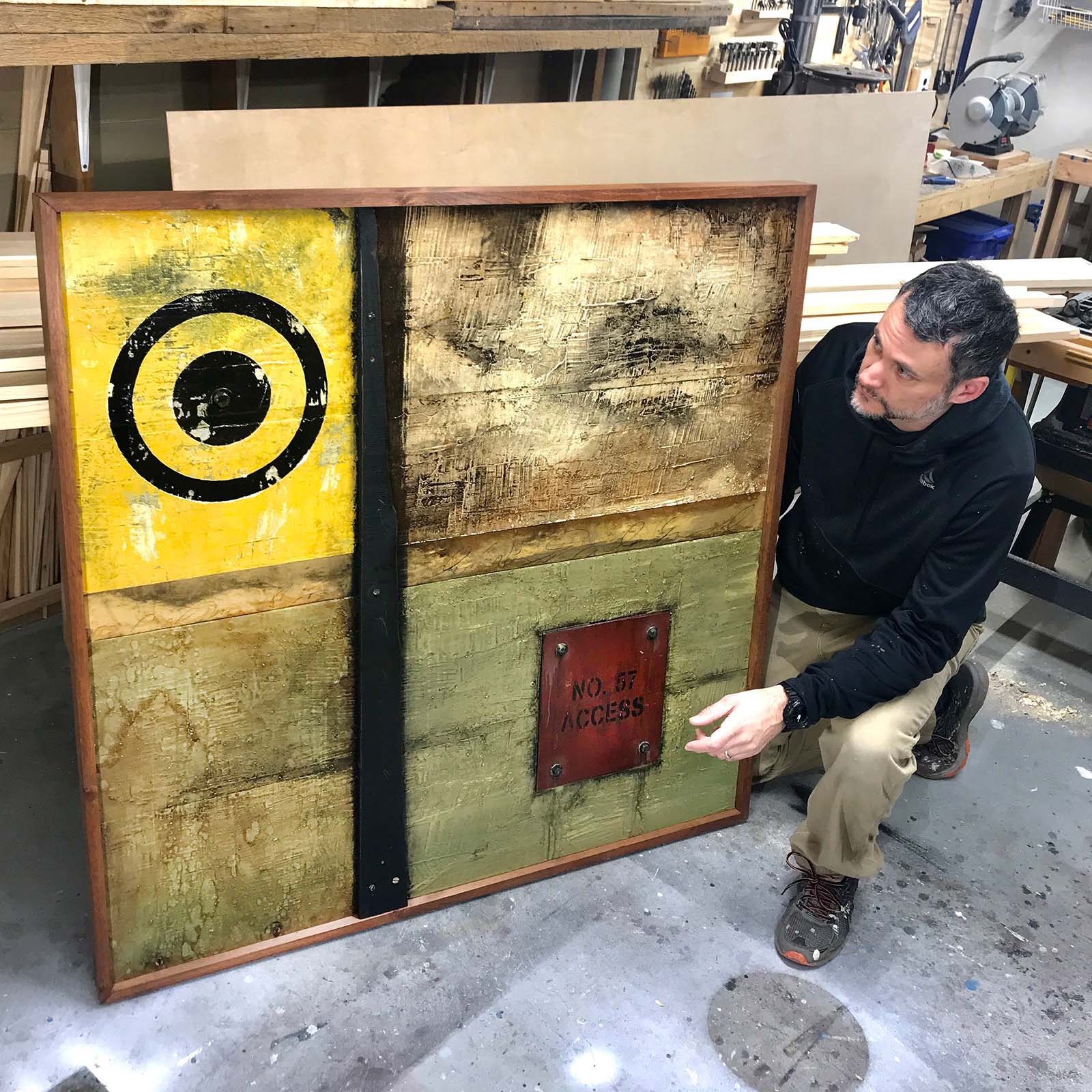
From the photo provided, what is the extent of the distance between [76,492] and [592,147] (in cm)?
142

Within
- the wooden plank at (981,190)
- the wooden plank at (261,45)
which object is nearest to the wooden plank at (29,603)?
the wooden plank at (261,45)

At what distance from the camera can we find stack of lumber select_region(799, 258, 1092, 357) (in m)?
2.29

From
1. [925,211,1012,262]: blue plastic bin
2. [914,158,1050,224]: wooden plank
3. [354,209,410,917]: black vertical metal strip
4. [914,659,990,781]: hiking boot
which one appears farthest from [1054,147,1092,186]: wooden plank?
[354,209,410,917]: black vertical metal strip

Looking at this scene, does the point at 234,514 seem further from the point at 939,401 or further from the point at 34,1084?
the point at 939,401

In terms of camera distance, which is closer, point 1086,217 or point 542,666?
point 542,666

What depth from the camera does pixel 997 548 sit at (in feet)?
6.37

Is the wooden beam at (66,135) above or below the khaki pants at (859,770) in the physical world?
above

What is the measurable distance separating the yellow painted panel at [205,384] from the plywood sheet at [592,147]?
1.65 feet

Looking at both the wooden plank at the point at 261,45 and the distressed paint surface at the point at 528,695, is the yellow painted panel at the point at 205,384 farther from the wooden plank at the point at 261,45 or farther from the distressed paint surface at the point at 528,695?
the wooden plank at the point at 261,45

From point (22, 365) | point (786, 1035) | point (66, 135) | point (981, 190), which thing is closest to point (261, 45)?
point (66, 135)

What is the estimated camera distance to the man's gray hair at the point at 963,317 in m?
1.79

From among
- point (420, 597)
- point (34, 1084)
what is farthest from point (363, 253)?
point (34, 1084)

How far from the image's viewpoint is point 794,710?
193cm

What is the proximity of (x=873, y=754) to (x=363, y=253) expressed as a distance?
48.7 inches
